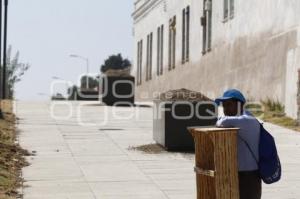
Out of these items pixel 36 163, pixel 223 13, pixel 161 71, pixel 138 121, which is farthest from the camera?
pixel 161 71

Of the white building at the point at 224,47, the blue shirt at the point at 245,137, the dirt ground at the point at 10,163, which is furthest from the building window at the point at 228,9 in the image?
the blue shirt at the point at 245,137

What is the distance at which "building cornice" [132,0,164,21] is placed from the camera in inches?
2042

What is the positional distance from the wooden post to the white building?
44.9ft

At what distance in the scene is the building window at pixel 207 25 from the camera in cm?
3422

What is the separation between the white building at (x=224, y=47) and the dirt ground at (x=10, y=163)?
8.08 metres

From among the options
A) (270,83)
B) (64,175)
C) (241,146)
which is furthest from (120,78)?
(241,146)

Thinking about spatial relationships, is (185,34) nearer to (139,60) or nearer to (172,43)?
(172,43)

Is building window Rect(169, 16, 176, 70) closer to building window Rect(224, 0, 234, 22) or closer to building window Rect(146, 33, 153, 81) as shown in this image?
building window Rect(146, 33, 153, 81)

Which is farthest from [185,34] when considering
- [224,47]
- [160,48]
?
[224,47]

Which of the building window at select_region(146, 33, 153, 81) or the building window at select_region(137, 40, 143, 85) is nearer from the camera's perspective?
the building window at select_region(146, 33, 153, 81)

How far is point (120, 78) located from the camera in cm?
3359

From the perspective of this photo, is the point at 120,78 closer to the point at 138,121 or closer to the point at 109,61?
the point at 138,121

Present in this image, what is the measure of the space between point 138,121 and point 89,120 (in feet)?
5.12

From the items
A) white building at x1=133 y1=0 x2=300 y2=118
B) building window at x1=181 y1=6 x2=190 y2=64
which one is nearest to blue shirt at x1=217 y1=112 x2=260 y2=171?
white building at x1=133 y1=0 x2=300 y2=118
